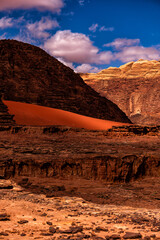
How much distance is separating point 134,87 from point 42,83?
43.2 metres

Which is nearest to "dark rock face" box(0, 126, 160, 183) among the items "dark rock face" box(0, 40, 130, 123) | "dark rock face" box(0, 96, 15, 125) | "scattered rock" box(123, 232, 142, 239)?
"scattered rock" box(123, 232, 142, 239)

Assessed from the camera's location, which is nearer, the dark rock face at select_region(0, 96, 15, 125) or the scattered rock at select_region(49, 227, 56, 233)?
the scattered rock at select_region(49, 227, 56, 233)

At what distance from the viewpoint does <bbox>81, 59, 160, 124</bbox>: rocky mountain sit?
63.3 m

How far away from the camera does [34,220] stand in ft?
15.3

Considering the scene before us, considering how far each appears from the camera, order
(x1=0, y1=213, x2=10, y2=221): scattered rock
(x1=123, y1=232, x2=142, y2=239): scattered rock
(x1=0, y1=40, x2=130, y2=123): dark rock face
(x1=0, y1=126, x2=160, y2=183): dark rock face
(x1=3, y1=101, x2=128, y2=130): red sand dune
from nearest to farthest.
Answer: (x1=123, y1=232, x2=142, y2=239): scattered rock
(x1=0, y1=213, x2=10, y2=221): scattered rock
(x1=0, y1=126, x2=160, y2=183): dark rock face
(x1=3, y1=101, x2=128, y2=130): red sand dune
(x1=0, y1=40, x2=130, y2=123): dark rock face

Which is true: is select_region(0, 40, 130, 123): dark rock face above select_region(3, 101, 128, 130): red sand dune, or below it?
above

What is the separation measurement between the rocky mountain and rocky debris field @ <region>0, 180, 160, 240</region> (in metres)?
53.2

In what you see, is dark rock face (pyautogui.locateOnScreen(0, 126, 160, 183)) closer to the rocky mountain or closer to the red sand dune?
the red sand dune

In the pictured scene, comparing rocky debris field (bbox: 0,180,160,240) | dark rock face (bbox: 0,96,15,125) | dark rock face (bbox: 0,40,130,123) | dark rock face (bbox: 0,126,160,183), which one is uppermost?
dark rock face (bbox: 0,40,130,123)

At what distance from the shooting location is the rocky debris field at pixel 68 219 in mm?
4043

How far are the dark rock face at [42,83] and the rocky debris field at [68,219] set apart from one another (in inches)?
852

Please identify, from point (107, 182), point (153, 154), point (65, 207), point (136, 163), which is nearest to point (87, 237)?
point (65, 207)

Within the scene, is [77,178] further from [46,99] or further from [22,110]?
[46,99]

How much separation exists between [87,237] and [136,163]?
5.04 meters
